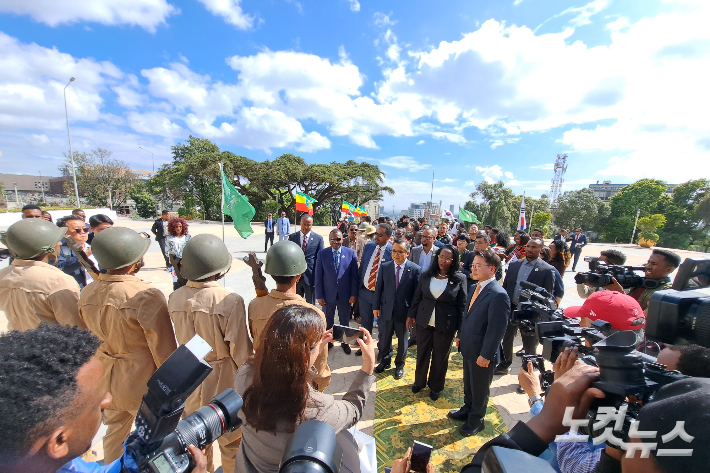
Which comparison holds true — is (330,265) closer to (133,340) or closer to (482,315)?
(482,315)

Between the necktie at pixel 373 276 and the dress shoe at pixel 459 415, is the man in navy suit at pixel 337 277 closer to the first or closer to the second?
the necktie at pixel 373 276

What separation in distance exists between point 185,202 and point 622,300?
110ft

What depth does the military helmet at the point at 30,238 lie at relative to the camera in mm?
2330

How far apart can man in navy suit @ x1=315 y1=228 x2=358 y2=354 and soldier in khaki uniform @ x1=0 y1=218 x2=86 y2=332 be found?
9.38ft

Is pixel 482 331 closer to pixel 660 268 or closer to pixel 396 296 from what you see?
pixel 396 296

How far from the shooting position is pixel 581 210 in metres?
34.0

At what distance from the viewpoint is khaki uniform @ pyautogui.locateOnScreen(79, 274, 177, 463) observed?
204 cm

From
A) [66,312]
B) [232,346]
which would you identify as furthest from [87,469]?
[66,312]

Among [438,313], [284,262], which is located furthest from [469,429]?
[284,262]

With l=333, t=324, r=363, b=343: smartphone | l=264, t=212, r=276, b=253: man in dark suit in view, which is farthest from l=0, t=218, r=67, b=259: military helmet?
l=264, t=212, r=276, b=253: man in dark suit

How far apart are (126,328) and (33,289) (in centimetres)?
87

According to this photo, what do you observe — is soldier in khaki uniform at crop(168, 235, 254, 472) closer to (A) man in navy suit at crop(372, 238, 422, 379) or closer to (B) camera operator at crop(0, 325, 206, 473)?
(B) camera operator at crop(0, 325, 206, 473)

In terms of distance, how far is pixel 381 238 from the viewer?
470 centimetres

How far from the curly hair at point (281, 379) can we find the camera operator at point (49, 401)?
0.26m
